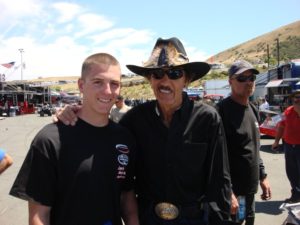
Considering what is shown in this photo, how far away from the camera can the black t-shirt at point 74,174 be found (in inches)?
84.6

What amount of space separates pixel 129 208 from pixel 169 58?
1025 millimetres

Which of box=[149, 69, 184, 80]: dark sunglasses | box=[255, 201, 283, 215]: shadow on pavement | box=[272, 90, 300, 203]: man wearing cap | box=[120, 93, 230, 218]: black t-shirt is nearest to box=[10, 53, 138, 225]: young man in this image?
box=[120, 93, 230, 218]: black t-shirt

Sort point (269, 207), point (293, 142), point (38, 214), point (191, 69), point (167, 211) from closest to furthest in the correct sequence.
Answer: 1. point (38, 214)
2. point (167, 211)
3. point (191, 69)
4. point (269, 207)
5. point (293, 142)

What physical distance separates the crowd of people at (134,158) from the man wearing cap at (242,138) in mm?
766

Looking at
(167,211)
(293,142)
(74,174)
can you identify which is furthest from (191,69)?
(293,142)

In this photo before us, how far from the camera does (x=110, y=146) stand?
7.71 feet

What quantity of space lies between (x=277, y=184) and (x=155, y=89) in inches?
246

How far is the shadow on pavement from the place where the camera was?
20.9ft

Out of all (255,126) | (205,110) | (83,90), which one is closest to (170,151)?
(205,110)

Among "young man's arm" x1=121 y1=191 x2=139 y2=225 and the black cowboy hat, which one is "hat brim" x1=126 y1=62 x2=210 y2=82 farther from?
"young man's arm" x1=121 y1=191 x2=139 y2=225

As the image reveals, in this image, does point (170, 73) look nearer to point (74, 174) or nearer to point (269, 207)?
point (74, 174)

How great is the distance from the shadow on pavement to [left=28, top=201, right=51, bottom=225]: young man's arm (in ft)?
16.1

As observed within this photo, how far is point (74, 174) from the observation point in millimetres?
2203

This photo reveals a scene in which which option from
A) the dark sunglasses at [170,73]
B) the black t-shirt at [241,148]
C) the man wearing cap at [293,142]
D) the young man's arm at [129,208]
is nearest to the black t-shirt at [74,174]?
the young man's arm at [129,208]
